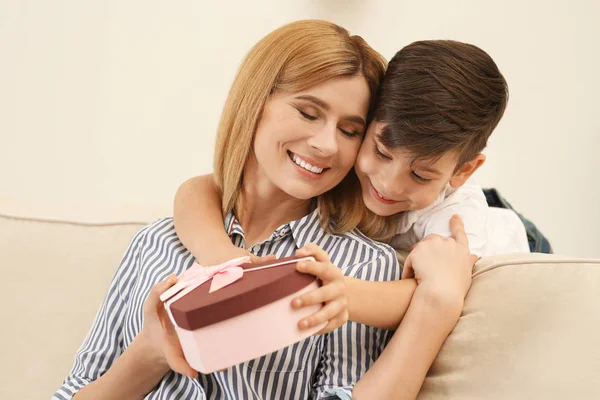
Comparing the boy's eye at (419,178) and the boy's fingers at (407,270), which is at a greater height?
the boy's eye at (419,178)

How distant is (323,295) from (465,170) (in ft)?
1.82

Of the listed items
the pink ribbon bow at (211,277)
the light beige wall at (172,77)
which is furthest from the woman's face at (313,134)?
the light beige wall at (172,77)

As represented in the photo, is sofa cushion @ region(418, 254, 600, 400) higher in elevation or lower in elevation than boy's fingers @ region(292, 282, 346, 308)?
lower

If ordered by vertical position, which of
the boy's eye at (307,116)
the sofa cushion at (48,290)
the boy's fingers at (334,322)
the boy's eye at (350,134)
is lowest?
the sofa cushion at (48,290)

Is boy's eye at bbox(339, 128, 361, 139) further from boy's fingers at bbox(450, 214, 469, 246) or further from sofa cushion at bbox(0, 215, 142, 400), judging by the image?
sofa cushion at bbox(0, 215, 142, 400)

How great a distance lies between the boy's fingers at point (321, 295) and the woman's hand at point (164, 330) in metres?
0.18

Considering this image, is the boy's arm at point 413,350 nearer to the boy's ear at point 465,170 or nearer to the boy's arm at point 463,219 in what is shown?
the boy's arm at point 463,219

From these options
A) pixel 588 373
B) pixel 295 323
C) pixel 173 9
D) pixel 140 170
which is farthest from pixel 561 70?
pixel 295 323

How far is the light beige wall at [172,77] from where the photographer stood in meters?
2.31

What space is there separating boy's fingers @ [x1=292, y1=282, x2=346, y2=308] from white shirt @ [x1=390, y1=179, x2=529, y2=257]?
413 millimetres

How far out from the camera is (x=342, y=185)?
138 cm

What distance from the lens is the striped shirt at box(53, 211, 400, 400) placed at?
3.74 ft

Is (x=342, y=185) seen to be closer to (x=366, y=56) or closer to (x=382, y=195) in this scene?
(x=382, y=195)

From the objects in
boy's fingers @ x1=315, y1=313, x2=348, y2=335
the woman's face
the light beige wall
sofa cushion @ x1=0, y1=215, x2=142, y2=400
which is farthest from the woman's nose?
the light beige wall
